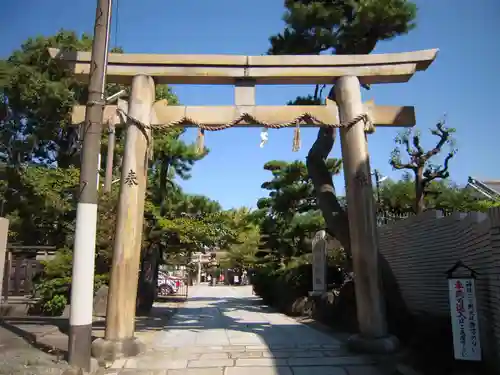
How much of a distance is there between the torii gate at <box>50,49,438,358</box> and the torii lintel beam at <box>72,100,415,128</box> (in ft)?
0.07

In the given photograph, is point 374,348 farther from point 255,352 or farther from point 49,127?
point 49,127

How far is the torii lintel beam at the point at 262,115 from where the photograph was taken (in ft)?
29.3

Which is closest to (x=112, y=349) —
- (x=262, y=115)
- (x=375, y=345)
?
(x=375, y=345)

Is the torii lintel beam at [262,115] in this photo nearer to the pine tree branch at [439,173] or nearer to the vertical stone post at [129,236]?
the vertical stone post at [129,236]

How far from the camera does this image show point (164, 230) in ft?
50.8

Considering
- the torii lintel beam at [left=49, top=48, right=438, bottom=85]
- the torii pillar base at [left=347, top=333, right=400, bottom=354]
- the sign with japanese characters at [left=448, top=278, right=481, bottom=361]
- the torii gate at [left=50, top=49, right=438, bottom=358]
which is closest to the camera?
the sign with japanese characters at [left=448, top=278, right=481, bottom=361]

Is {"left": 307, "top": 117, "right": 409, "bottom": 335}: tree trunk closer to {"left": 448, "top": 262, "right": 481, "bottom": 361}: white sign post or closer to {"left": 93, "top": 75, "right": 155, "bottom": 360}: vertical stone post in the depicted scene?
{"left": 448, "top": 262, "right": 481, "bottom": 361}: white sign post

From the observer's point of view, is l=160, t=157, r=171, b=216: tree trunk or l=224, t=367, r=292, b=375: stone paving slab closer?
l=224, t=367, r=292, b=375: stone paving slab

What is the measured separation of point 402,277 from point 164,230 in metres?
8.52

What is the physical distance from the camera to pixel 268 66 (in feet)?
29.6

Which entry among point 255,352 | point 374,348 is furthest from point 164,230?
point 374,348

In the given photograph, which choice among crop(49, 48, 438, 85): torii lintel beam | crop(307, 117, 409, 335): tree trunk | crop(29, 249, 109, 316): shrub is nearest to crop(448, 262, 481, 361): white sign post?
crop(307, 117, 409, 335): tree trunk

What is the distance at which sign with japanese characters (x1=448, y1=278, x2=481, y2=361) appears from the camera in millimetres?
5422

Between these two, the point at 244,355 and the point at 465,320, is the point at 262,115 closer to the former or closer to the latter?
the point at 244,355
